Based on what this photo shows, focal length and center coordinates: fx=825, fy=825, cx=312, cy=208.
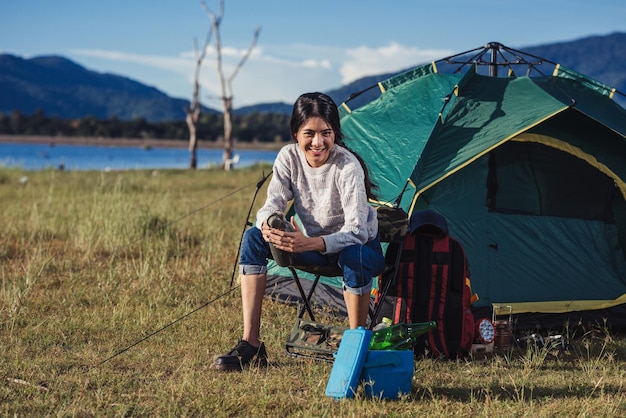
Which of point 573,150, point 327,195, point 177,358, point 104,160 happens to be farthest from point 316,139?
point 104,160

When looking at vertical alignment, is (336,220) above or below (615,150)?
below

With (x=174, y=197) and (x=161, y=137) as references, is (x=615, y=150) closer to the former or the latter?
(x=174, y=197)

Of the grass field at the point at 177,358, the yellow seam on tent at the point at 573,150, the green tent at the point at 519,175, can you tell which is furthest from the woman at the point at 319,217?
the yellow seam on tent at the point at 573,150

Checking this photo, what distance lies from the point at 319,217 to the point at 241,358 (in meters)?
0.79

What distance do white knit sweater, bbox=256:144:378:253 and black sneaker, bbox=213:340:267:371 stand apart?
24.6 inches

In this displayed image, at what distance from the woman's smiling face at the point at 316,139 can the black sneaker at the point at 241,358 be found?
0.97 meters

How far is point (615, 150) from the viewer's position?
5.65 m

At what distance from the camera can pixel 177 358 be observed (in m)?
4.34

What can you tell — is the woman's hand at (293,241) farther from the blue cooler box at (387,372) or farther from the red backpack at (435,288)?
the red backpack at (435,288)

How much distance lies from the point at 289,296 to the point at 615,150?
2450 millimetres

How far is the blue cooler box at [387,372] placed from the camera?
11.7ft

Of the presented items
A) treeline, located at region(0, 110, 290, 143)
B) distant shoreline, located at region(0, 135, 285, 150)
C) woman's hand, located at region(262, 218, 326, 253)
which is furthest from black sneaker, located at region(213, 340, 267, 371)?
distant shoreline, located at region(0, 135, 285, 150)

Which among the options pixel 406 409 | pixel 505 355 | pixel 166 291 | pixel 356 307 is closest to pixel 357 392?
pixel 406 409

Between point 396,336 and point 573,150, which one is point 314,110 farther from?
point 573,150
